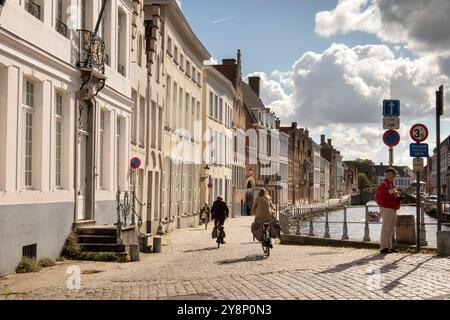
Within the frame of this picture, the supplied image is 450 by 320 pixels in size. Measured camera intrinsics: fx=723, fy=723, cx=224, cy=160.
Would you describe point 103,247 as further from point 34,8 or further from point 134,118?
point 134,118

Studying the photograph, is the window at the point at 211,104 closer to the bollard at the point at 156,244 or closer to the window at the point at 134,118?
the window at the point at 134,118

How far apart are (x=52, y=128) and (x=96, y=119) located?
3.56 metres

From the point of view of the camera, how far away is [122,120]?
2303cm

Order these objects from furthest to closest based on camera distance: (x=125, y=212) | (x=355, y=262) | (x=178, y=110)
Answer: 1. (x=178, y=110)
2. (x=125, y=212)
3. (x=355, y=262)

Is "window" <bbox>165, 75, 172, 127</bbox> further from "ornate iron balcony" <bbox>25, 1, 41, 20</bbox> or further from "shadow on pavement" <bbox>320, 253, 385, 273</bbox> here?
"shadow on pavement" <bbox>320, 253, 385, 273</bbox>

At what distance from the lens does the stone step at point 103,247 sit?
55.3 ft

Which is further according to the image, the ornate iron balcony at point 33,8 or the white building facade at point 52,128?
the ornate iron balcony at point 33,8

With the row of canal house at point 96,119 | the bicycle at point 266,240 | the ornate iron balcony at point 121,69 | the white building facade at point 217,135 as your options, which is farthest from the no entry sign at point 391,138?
the white building facade at point 217,135

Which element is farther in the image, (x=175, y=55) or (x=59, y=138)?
(x=175, y=55)

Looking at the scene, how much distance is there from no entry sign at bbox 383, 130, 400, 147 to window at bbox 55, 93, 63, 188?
744 cm

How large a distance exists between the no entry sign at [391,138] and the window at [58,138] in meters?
7.44

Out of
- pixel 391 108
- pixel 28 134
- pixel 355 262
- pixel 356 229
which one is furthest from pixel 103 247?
pixel 356 229

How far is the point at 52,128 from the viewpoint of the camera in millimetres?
15930
